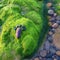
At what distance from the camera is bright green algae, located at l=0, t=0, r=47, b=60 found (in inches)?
118

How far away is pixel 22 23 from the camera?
3189 mm

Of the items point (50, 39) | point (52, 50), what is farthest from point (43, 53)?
point (50, 39)

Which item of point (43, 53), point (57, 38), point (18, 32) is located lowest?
point (43, 53)

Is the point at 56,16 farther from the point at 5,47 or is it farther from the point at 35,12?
the point at 5,47

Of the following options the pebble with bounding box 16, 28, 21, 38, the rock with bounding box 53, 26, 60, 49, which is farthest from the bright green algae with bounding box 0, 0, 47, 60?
the rock with bounding box 53, 26, 60, 49

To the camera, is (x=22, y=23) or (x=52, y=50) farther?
(x=22, y=23)

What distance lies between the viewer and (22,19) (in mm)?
3242

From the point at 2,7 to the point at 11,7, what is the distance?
0.44ft

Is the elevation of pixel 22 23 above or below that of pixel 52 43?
above

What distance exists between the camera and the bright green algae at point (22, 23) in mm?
3002

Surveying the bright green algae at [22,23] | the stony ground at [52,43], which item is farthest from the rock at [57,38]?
the bright green algae at [22,23]

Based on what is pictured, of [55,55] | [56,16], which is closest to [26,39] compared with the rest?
[55,55]

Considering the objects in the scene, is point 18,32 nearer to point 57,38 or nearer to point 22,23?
point 22,23

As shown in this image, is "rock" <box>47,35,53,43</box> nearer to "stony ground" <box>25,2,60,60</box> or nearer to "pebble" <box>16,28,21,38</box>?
"stony ground" <box>25,2,60,60</box>
